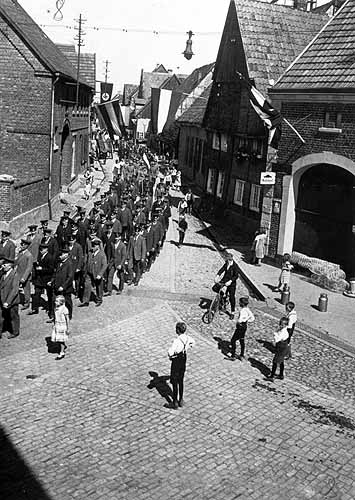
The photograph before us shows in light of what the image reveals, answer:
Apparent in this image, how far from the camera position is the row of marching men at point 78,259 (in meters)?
13.1

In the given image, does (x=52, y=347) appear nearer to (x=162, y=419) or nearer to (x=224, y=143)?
(x=162, y=419)

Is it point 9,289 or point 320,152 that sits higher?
point 320,152

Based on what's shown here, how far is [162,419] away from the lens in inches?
368

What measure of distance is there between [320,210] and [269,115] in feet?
11.5

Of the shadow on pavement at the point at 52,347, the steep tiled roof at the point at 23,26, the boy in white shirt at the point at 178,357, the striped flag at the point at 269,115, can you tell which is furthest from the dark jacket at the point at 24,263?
the steep tiled roof at the point at 23,26

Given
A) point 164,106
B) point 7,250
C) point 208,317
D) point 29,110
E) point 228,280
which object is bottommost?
point 208,317

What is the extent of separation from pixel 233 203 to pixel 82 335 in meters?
16.9

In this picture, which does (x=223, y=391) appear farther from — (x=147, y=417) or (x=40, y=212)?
(x=40, y=212)

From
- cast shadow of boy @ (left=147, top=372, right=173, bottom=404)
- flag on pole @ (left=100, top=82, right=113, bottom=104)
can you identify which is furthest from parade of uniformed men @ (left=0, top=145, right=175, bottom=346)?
flag on pole @ (left=100, top=82, right=113, bottom=104)

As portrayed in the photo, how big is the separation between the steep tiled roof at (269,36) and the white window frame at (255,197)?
4.07 m

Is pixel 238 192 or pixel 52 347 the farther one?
pixel 238 192

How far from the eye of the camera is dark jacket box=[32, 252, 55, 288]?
44.3 feet

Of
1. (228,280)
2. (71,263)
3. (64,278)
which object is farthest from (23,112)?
(64,278)

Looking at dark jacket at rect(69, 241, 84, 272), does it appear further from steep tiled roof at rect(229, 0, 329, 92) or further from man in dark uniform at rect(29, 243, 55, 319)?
steep tiled roof at rect(229, 0, 329, 92)
